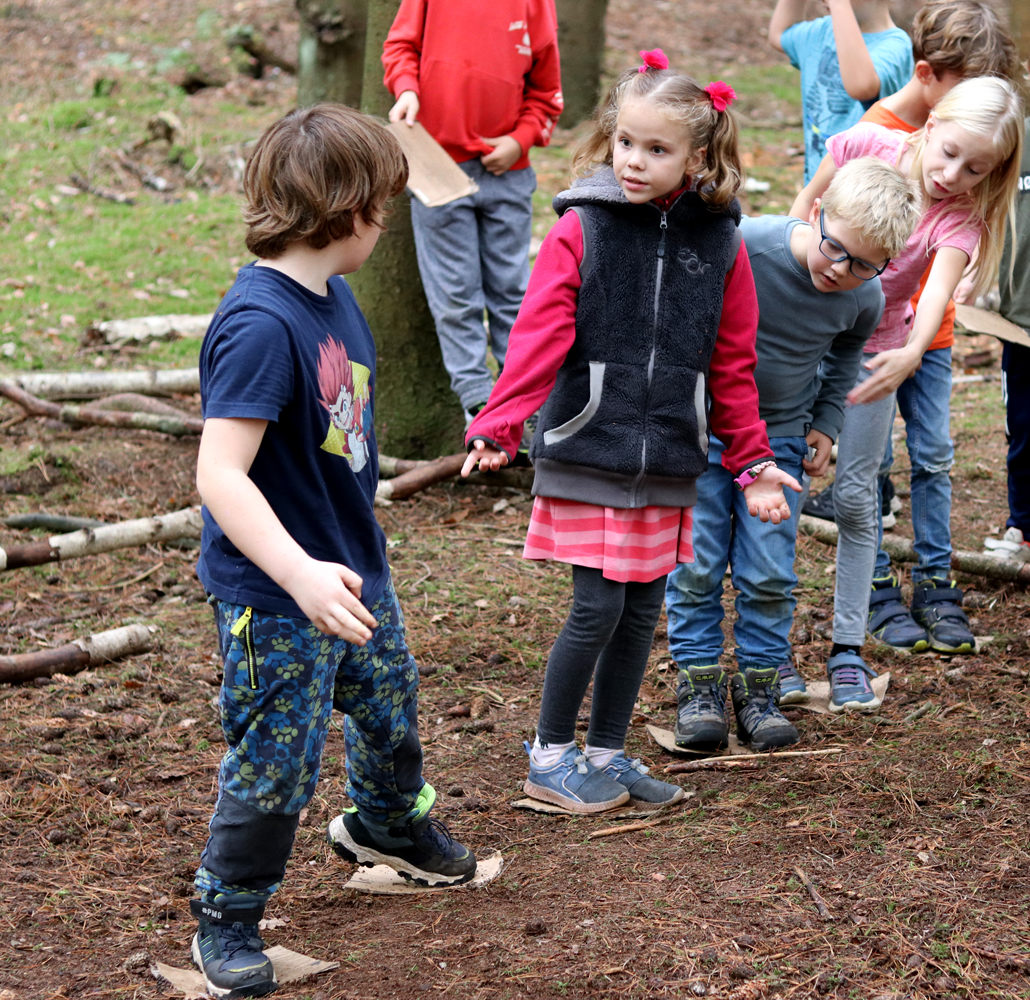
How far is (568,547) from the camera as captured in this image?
310 cm

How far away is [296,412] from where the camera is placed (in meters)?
2.35

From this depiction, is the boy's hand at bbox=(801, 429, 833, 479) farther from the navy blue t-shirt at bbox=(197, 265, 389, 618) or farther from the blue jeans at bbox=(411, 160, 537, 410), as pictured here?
the blue jeans at bbox=(411, 160, 537, 410)

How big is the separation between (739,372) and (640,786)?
1.25m

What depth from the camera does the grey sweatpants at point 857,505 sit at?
3.95 metres

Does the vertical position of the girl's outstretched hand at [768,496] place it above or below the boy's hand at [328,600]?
below

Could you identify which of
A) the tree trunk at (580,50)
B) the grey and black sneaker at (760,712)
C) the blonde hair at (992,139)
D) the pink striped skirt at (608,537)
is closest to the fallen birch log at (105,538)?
the pink striped skirt at (608,537)

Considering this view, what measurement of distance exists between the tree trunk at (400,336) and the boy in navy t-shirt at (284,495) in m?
3.33

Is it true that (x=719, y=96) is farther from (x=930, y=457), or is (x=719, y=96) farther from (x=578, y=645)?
(x=930, y=457)

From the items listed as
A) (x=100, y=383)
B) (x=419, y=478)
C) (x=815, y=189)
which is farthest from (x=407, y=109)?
(x=100, y=383)

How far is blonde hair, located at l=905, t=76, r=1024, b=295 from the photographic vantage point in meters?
3.54

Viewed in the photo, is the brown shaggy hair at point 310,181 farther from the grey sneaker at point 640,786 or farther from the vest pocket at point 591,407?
the grey sneaker at point 640,786

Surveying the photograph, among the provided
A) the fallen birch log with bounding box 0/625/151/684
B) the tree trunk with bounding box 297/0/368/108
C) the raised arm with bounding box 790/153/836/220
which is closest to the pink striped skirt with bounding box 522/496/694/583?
the raised arm with bounding box 790/153/836/220

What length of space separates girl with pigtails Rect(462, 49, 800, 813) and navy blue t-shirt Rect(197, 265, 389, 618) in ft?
1.23

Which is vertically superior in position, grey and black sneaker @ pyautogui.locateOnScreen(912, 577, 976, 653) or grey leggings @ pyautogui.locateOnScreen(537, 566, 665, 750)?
grey leggings @ pyautogui.locateOnScreen(537, 566, 665, 750)
